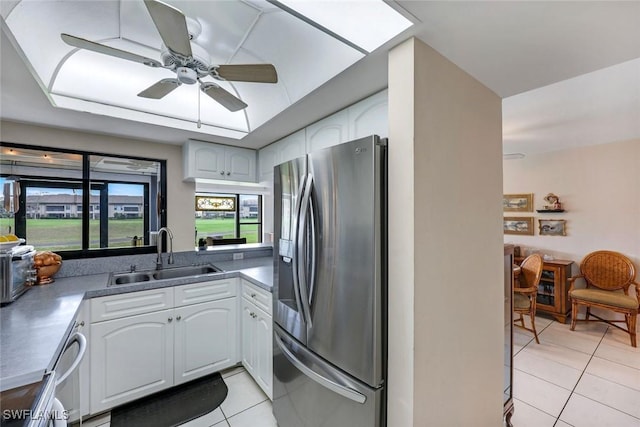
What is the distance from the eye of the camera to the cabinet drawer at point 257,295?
201 centimetres

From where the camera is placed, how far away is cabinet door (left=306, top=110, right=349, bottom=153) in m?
1.90

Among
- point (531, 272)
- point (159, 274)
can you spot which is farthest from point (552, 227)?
point (159, 274)

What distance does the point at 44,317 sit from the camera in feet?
4.63

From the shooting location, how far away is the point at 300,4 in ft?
3.80

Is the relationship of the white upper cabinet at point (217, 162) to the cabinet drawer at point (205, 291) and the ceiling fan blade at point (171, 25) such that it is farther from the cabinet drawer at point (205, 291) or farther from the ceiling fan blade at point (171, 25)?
the ceiling fan blade at point (171, 25)

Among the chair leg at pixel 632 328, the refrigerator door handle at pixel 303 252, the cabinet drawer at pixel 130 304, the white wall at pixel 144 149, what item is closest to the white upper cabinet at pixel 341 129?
the refrigerator door handle at pixel 303 252

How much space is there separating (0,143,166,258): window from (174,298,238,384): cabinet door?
1054mm

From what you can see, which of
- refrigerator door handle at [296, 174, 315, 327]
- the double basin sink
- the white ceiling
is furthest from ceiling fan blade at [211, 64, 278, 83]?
the double basin sink

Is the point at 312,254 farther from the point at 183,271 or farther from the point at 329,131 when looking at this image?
the point at 183,271

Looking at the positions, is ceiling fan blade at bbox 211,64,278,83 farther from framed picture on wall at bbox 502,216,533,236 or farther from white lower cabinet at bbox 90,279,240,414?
framed picture on wall at bbox 502,216,533,236

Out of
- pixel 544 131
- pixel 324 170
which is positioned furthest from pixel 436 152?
pixel 544 131

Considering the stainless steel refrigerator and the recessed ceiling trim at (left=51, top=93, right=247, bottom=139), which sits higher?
the recessed ceiling trim at (left=51, top=93, right=247, bottom=139)

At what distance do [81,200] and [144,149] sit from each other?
73 centimetres

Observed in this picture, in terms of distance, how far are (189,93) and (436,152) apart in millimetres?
2092
